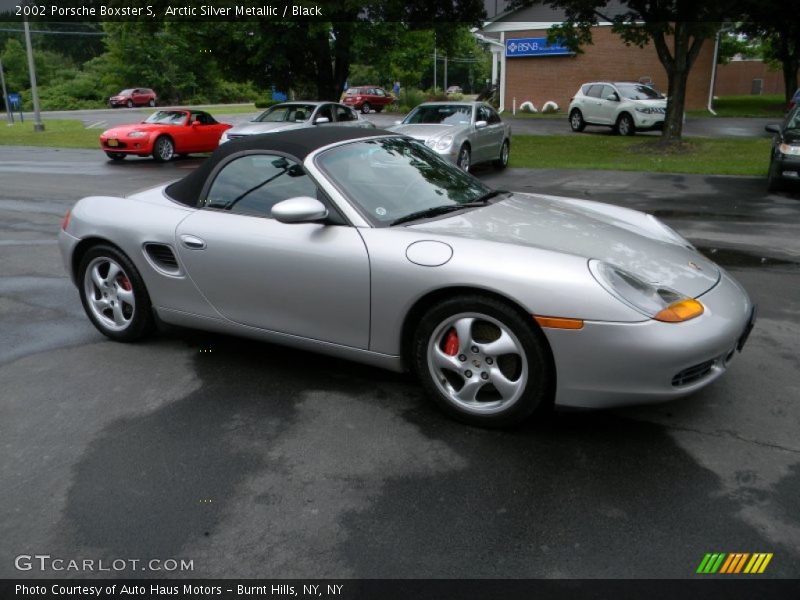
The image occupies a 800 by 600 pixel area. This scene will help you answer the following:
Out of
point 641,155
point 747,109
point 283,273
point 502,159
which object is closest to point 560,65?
point 747,109

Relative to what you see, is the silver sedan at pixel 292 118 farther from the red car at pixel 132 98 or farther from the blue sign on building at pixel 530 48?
the red car at pixel 132 98

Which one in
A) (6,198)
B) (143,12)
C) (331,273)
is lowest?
(6,198)

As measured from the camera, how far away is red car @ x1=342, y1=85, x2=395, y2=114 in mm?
45875

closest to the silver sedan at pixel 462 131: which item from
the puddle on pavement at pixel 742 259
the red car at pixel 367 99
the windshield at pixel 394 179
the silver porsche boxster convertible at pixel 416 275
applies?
the puddle on pavement at pixel 742 259

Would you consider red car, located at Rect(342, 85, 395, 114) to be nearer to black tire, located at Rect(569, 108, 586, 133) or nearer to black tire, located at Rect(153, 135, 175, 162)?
black tire, located at Rect(569, 108, 586, 133)

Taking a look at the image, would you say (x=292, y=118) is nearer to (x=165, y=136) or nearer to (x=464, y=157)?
(x=165, y=136)

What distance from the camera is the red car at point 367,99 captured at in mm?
45875

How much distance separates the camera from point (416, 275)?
3494mm

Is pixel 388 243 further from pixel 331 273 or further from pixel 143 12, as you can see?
pixel 143 12

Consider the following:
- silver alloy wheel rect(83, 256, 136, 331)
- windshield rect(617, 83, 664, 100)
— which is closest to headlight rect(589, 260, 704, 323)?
silver alloy wheel rect(83, 256, 136, 331)

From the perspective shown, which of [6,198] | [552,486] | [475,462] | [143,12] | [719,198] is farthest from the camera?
[143,12]

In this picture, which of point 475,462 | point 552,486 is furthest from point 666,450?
point 475,462

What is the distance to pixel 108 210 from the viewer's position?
186 inches
